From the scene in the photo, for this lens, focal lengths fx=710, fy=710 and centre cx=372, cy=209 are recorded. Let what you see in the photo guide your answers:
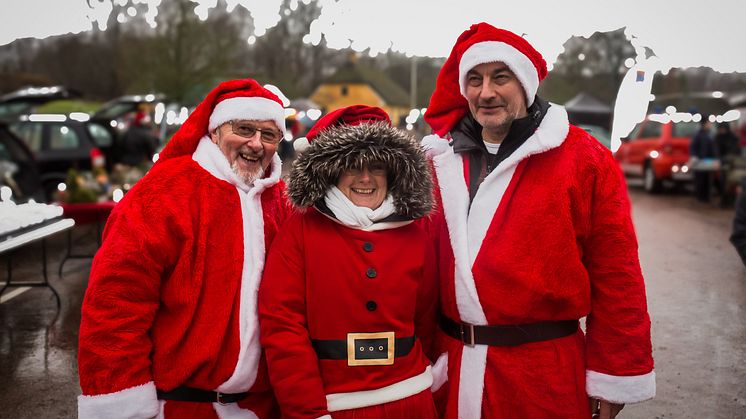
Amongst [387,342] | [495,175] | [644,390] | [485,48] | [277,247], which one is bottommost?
[644,390]

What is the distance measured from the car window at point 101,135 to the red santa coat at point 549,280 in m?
13.1

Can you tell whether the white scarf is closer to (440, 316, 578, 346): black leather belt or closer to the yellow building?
(440, 316, 578, 346): black leather belt

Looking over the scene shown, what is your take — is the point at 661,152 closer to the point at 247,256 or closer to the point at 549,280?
the point at 549,280

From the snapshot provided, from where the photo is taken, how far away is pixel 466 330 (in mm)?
2615

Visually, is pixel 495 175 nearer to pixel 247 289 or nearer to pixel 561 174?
pixel 561 174

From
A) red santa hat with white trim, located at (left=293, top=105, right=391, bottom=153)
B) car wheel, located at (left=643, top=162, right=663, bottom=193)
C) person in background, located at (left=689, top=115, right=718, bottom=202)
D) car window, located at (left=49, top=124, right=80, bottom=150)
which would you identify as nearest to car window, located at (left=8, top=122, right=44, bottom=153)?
car window, located at (left=49, top=124, right=80, bottom=150)

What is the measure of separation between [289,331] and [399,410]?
47cm

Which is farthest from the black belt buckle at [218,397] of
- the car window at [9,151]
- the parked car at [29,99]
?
the parked car at [29,99]

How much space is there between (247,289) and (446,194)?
83 cm

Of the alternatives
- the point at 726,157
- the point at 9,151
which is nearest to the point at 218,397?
the point at 9,151

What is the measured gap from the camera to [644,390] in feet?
8.54

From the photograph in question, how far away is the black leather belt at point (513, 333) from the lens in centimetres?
255

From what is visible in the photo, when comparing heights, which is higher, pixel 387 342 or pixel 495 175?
pixel 495 175

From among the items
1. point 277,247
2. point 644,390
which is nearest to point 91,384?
point 277,247
